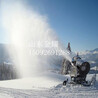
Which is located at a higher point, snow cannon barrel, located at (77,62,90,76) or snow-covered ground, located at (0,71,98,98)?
snow cannon barrel, located at (77,62,90,76)

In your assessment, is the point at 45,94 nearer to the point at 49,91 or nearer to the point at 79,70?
the point at 49,91

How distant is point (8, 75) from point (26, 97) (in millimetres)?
69591

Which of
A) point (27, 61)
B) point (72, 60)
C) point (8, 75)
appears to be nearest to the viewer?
point (72, 60)

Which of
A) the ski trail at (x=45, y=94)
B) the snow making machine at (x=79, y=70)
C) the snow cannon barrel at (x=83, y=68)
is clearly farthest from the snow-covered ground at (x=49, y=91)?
the snow cannon barrel at (x=83, y=68)

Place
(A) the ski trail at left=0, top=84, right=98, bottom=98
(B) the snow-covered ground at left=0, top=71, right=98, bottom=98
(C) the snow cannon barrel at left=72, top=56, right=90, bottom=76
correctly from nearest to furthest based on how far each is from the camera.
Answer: (A) the ski trail at left=0, top=84, right=98, bottom=98 → (B) the snow-covered ground at left=0, top=71, right=98, bottom=98 → (C) the snow cannon barrel at left=72, top=56, right=90, bottom=76

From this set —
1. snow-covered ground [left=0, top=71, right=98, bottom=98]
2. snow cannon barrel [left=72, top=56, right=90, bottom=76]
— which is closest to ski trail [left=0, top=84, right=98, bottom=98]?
snow-covered ground [left=0, top=71, right=98, bottom=98]

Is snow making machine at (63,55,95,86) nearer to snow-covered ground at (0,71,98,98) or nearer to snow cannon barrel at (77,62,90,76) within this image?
snow cannon barrel at (77,62,90,76)

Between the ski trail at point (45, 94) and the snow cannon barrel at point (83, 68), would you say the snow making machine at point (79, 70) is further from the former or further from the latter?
the ski trail at point (45, 94)

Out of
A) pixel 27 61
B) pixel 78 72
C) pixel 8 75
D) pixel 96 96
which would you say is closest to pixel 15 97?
pixel 96 96

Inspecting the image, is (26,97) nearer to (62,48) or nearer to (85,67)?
(85,67)

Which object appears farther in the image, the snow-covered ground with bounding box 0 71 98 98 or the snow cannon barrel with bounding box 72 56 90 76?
the snow cannon barrel with bounding box 72 56 90 76

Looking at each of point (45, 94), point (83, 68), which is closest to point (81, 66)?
point (83, 68)

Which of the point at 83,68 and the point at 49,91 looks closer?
the point at 49,91

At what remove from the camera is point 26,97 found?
10.3m
